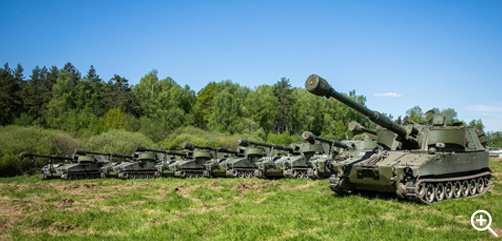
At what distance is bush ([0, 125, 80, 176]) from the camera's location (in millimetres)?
30247

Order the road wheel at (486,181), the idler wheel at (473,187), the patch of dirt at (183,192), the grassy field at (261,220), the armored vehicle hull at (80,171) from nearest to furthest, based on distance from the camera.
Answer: the grassy field at (261,220), the idler wheel at (473,187), the road wheel at (486,181), the patch of dirt at (183,192), the armored vehicle hull at (80,171)

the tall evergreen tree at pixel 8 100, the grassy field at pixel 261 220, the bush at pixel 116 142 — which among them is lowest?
the grassy field at pixel 261 220

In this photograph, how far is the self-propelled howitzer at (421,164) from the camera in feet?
37.9

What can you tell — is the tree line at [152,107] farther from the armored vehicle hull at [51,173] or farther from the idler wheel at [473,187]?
the idler wheel at [473,187]

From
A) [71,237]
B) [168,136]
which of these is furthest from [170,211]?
[168,136]

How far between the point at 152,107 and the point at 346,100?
5361cm

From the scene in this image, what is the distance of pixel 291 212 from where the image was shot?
10.2 metres

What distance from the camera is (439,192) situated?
1266 cm

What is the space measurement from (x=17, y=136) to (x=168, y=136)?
1981 centimetres

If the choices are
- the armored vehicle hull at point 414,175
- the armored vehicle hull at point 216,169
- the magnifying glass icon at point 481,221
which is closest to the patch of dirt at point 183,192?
the armored vehicle hull at point 414,175

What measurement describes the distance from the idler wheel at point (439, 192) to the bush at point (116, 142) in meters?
33.4

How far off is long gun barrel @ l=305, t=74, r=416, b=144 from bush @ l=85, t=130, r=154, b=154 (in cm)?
3268

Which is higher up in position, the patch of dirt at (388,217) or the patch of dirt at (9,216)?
the patch of dirt at (388,217)

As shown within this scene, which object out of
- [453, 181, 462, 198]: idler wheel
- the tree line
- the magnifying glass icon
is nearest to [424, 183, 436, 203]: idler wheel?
[453, 181, 462, 198]: idler wheel
